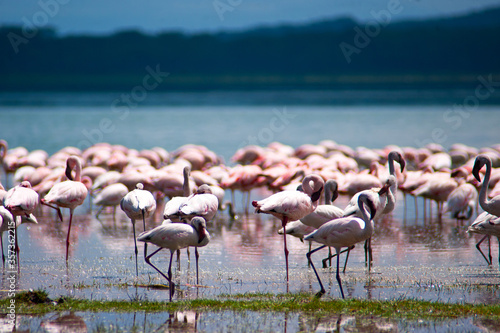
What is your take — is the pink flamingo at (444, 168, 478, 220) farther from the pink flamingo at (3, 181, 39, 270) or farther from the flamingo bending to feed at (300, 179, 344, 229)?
the pink flamingo at (3, 181, 39, 270)

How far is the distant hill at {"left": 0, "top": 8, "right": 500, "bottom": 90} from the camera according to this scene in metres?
75.9

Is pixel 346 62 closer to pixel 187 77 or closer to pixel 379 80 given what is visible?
pixel 379 80

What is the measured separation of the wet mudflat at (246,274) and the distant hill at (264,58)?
6515cm

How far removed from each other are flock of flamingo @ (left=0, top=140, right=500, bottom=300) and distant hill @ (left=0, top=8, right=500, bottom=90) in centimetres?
5973

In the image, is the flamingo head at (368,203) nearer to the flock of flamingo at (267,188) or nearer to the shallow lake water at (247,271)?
the flock of flamingo at (267,188)

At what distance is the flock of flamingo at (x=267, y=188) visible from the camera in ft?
19.9

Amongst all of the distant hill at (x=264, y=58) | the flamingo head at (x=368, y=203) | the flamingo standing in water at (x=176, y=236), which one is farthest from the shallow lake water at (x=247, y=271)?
the distant hill at (x=264, y=58)

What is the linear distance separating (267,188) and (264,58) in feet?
240

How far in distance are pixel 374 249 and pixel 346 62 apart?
74.7m

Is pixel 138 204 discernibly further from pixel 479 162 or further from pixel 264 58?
pixel 264 58

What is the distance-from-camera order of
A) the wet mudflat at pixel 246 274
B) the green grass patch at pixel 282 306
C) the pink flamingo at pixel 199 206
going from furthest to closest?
the pink flamingo at pixel 199 206 < the green grass patch at pixel 282 306 < the wet mudflat at pixel 246 274

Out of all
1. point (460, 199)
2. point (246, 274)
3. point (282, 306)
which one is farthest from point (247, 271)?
point (460, 199)

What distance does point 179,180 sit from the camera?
10500mm

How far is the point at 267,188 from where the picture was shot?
11727 mm
